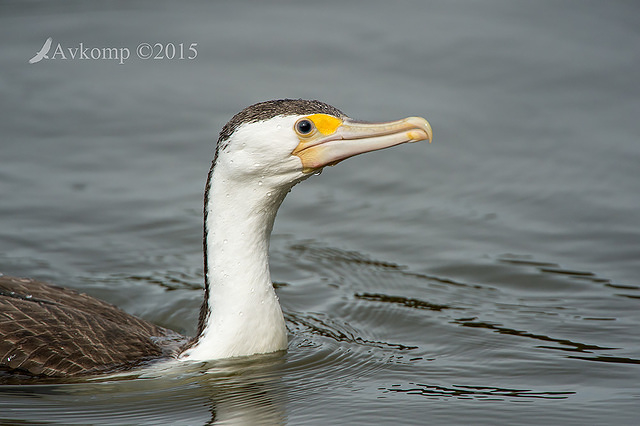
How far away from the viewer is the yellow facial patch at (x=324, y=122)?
612 centimetres

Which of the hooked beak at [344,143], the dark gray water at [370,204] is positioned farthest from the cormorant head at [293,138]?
the dark gray water at [370,204]

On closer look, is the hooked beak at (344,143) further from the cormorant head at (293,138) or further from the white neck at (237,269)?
the white neck at (237,269)

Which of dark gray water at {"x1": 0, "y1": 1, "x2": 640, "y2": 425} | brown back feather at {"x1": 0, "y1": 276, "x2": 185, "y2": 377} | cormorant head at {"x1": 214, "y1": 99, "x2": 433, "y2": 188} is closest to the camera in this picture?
cormorant head at {"x1": 214, "y1": 99, "x2": 433, "y2": 188}

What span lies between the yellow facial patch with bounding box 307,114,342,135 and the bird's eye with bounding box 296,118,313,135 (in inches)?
1.3

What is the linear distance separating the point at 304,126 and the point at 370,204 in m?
4.01

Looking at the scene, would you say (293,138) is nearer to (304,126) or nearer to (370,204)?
(304,126)

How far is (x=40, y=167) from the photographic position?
10.5 meters

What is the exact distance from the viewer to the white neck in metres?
6.22

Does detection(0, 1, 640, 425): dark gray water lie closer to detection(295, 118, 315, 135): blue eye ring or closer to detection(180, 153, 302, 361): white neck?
detection(180, 153, 302, 361): white neck

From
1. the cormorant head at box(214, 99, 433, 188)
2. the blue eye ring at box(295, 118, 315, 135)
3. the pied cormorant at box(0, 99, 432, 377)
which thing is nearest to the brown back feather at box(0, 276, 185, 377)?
the pied cormorant at box(0, 99, 432, 377)

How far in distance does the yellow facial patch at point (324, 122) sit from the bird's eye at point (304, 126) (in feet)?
0.11

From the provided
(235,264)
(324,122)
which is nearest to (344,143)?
(324,122)

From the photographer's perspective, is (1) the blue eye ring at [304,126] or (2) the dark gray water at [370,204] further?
(2) the dark gray water at [370,204]

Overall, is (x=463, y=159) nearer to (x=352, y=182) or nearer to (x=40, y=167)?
(x=352, y=182)
